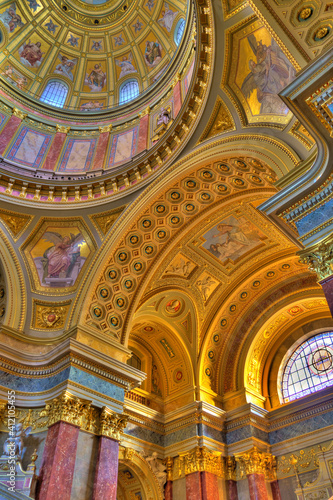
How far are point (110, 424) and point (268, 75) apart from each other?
32.0ft

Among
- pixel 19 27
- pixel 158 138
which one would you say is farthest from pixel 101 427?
pixel 19 27

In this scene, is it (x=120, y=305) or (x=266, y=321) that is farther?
(x=266, y=321)

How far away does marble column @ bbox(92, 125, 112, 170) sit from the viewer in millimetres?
15406

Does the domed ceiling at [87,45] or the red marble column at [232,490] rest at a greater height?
the domed ceiling at [87,45]

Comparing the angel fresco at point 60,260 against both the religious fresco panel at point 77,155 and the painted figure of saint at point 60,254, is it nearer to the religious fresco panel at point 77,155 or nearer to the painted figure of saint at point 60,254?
the painted figure of saint at point 60,254

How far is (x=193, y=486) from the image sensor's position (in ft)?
42.8

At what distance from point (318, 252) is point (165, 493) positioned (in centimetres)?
1059

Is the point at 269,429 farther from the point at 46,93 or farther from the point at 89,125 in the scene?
the point at 46,93

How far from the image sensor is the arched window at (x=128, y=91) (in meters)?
17.7

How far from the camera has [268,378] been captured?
643 inches

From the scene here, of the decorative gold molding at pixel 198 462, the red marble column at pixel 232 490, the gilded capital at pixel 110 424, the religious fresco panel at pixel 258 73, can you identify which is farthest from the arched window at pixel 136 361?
the religious fresco panel at pixel 258 73

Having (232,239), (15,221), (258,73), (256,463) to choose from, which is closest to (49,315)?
(15,221)

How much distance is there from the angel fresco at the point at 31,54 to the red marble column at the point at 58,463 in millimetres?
14779

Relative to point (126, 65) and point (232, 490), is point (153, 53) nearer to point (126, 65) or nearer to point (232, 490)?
point (126, 65)
